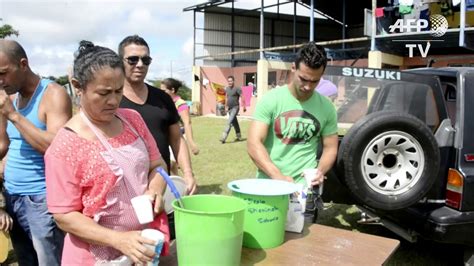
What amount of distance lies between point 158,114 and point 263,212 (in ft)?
4.01

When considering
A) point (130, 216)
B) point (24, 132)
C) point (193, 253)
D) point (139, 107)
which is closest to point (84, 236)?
point (130, 216)

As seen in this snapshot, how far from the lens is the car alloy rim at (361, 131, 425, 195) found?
3.20 metres

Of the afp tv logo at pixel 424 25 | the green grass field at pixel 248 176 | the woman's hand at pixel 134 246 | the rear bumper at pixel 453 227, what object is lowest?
the green grass field at pixel 248 176

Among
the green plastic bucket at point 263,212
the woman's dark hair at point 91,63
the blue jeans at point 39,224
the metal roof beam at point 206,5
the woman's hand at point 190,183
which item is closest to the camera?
the woman's dark hair at point 91,63

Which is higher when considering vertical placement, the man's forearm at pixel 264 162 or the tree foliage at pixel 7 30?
the tree foliage at pixel 7 30

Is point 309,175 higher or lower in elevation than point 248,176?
higher

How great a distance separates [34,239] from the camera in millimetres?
2230

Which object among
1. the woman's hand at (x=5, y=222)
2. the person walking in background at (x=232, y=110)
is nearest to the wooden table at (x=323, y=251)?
the woman's hand at (x=5, y=222)

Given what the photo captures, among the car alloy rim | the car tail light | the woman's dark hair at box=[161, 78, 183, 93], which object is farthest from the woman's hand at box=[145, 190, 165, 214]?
the woman's dark hair at box=[161, 78, 183, 93]

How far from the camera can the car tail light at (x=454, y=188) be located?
3.15 meters

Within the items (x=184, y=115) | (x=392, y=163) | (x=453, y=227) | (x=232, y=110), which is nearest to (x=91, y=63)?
(x=392, y=163)

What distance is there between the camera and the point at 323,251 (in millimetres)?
1912

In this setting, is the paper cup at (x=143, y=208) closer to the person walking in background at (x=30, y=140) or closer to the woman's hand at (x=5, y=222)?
the person walking in background at (x=30, y=140)

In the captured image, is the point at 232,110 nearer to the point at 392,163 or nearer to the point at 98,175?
the point at 392,163
